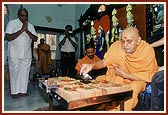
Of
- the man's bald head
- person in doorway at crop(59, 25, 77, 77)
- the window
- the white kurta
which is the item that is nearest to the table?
the man's bald head

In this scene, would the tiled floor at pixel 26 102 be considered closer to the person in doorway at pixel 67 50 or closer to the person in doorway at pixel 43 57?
the person in doorway at pixel 67 50

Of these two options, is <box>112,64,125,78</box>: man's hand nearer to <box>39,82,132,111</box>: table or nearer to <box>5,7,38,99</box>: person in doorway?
<box>39,82,132,111</box>: table

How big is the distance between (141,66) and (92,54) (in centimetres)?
90

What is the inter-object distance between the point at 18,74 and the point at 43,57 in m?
1.14

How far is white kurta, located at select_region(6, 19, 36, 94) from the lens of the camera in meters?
2.03

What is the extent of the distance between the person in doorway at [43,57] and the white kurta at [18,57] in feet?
3.24

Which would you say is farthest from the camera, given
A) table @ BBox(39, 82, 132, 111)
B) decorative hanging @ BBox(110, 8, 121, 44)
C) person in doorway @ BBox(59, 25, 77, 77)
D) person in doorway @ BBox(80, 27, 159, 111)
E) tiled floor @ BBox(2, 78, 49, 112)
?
person in doorway @ BBox(59, 25, 77, 77)

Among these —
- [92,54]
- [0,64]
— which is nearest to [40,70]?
[92,54]

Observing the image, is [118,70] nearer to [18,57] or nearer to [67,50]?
[18,57]

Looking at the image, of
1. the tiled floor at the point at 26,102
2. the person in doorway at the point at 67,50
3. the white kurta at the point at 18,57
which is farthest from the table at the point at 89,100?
the person in doorway at the point at 67,50

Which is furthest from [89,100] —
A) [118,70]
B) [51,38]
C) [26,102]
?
[51,38]

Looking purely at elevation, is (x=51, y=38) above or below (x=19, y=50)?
above

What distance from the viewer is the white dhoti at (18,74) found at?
2076 millimetres

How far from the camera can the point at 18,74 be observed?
2.10 m
